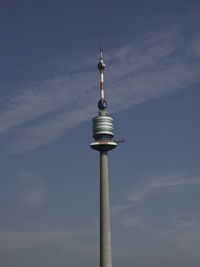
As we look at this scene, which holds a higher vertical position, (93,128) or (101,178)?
(93,128)

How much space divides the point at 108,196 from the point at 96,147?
18184mm

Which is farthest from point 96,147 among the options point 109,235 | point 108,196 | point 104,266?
point 104,266

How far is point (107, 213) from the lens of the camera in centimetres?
15550

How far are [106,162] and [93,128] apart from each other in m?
13.6

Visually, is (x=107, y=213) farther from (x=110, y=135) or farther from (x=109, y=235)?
(x=110, y=135)

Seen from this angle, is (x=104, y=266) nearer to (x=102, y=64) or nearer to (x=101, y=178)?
(x=101, y=178)

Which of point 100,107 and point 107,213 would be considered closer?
point 107,213

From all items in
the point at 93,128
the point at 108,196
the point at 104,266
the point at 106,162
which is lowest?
the point at 104,266

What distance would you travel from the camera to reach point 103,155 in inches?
6393

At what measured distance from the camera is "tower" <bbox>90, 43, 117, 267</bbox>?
152250 mm

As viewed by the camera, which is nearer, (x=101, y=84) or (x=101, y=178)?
(x=101, y=178)

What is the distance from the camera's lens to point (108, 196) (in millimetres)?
158000

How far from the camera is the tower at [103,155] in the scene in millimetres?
152250

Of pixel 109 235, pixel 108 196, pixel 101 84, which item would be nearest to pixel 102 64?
pixel 101 84
